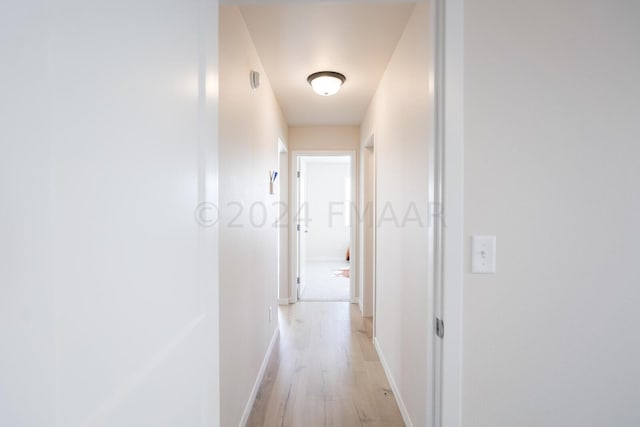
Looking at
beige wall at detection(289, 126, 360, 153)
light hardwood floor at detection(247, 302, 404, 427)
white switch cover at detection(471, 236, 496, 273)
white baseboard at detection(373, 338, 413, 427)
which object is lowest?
light hardwood floor at detection(247, 302, 404, 427)

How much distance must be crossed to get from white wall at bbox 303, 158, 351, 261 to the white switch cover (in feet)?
22.8

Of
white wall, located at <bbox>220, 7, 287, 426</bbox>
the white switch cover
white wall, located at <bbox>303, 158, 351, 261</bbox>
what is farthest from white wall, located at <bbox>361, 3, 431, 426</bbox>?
white wall, located at <bbox>303, 158, 351, 261</bbox>

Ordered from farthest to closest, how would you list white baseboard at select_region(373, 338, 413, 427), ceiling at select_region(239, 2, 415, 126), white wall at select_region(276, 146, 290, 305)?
white wall at select_region(276, 146, 290, 305), white baseboard at select_region(373, 338, 413, 427), ceiling at select_region(239, 2, 415, 126)

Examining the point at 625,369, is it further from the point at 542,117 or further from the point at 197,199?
the point at 197,199

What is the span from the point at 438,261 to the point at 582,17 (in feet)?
2.99

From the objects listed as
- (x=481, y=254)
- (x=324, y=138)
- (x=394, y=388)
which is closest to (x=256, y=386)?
(x=394, y=388)

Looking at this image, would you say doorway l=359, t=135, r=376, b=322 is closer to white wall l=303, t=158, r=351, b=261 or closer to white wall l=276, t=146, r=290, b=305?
white wall l=276, t=146, r=290, b=305

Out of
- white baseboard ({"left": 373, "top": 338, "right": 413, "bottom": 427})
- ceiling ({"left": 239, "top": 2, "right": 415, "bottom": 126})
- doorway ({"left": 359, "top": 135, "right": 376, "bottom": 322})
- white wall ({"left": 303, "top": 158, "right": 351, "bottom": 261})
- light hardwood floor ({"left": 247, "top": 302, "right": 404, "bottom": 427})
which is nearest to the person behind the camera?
ceiling ({"left": 239, "top": 2, "right": 415, "bottom": 126})

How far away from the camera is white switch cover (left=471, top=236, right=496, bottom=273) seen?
3.29 ft

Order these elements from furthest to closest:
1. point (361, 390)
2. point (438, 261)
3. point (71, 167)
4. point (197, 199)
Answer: point (361, 390)
point (438, 261)
point (197, 199)
point (71, 167)

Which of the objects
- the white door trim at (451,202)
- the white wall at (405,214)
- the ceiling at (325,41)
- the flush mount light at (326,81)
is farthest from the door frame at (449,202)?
the flush mount light at (326,81)

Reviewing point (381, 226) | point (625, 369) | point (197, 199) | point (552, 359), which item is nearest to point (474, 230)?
point (552, 359)

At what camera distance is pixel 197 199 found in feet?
2.67

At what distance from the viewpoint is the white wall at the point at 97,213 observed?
35 cm
